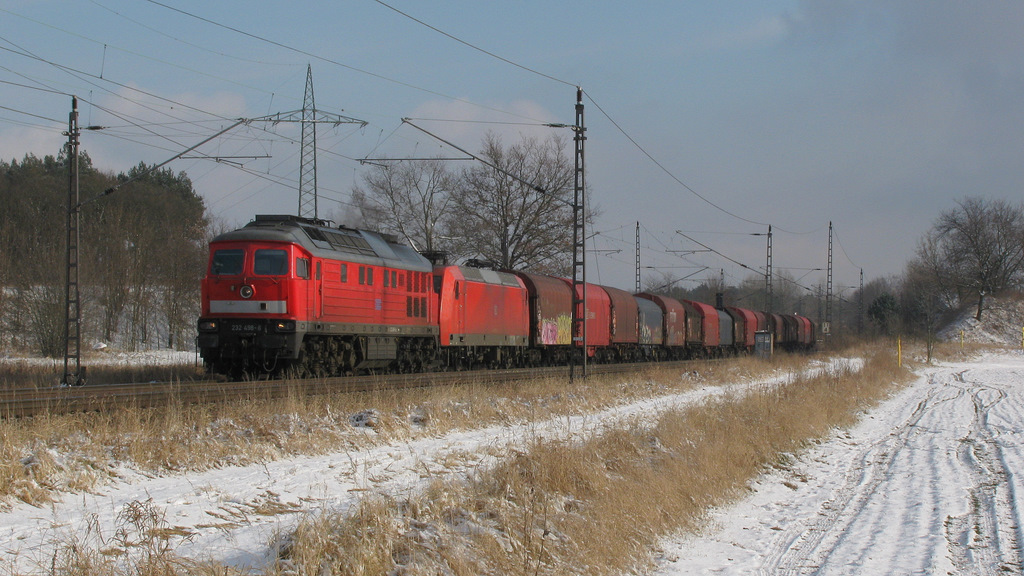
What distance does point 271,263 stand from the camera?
18750mm

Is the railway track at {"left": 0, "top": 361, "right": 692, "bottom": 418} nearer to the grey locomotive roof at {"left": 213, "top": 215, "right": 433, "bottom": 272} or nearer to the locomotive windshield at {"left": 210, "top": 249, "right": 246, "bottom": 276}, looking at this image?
the locomotive windshield at {"left": 210, "top": 249, "right": 246, "bottom": 276}

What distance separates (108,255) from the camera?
148 feet

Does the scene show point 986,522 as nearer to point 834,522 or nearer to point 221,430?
point 834,522

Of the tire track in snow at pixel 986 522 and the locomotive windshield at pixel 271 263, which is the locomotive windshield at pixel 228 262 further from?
the tire track in snow at pixel 986 522

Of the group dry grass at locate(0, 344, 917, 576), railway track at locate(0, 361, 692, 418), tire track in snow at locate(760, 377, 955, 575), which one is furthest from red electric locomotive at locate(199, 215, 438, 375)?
tire track in snow at locate(760, 377, 955, 575)

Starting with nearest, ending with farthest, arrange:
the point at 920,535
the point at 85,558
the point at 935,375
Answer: the point at 85,558 → the point at 920,535 → the point at 935,375

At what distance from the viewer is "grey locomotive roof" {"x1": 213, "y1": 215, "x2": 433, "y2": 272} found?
19078 mm

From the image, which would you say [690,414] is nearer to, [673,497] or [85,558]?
[673,497]

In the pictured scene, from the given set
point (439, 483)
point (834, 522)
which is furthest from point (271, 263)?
point (834, 522)

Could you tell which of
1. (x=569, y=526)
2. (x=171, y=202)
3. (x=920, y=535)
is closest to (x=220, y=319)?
(x=569, y=526)

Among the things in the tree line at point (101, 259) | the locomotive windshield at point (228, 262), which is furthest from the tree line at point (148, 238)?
the locomotive windshield at point (228, 262)

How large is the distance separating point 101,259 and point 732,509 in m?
42.4

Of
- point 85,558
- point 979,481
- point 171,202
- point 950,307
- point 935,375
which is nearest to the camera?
point 85,558

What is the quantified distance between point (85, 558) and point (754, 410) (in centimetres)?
1412
